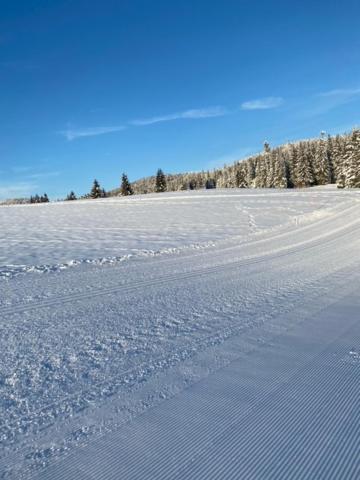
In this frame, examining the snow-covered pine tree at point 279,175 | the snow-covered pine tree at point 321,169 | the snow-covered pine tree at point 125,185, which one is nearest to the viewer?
the snow-covered pine tree at point 125,185

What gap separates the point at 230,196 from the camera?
4056cm

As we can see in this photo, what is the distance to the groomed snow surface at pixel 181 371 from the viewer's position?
3111 millimetres

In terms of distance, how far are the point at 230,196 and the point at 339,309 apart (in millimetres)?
34502

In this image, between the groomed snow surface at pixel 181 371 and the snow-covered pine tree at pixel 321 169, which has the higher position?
the snow-covered pine tree at pixel 321 169

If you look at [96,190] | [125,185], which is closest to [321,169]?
[125,185]

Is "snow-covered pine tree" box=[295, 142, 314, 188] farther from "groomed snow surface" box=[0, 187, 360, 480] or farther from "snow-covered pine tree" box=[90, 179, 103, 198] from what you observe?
→ "groomed snow surface" box=[0, 187, 360, 480]

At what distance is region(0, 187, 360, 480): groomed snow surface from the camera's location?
3111mm

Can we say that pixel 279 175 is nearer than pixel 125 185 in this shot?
No

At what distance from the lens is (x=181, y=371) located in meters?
4.55

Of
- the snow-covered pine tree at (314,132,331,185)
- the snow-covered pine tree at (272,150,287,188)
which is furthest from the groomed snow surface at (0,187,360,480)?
the snow-covered pine tree at (272,150,287,188)

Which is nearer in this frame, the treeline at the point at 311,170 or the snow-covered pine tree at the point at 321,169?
the treeline at the point at 311,170

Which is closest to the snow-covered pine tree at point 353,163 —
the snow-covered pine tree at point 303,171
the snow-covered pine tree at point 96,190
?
the snow-covered pine tree at point 303,171

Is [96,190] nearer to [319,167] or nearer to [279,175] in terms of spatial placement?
[279,175]

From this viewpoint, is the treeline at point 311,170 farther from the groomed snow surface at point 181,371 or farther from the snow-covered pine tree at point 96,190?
the groomed snow surface at point 181,371
